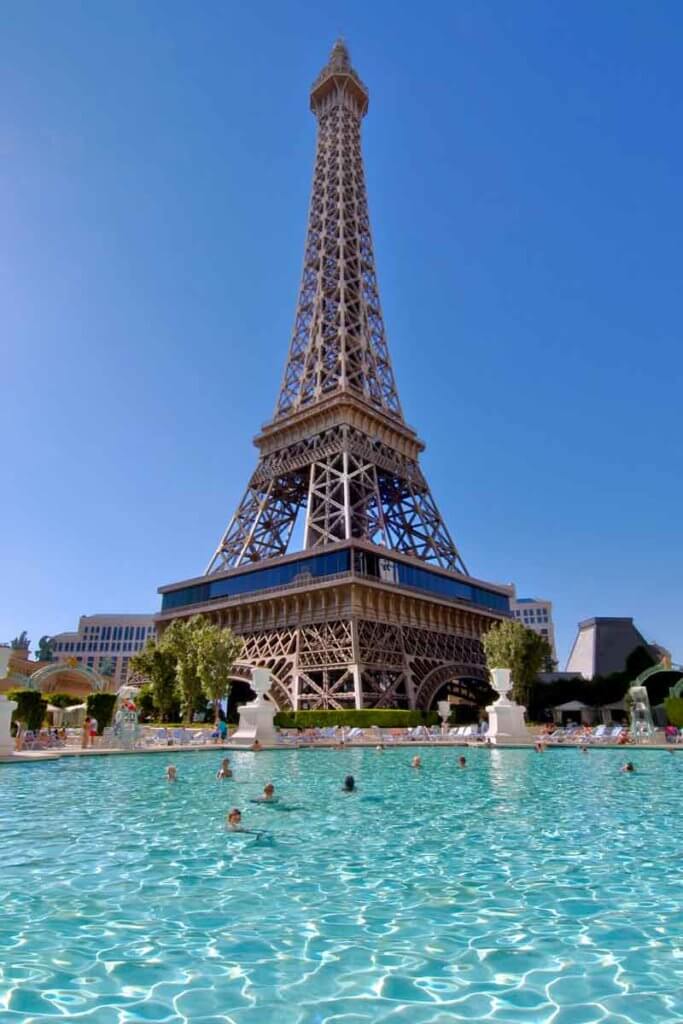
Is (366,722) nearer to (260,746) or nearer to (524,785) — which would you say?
(260,746)

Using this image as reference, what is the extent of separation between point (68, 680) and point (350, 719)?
96.4ft

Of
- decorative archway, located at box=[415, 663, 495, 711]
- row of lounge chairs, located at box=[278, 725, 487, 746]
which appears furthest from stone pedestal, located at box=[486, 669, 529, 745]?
decorative archway, located at box=[415, 663, 495, 711]

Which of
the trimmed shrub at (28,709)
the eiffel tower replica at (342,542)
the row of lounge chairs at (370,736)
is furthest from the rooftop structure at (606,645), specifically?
the trimmed shrub at (28,709)

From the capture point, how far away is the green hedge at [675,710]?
36.9 m

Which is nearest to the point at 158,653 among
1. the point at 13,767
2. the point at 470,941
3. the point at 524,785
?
the point at 13,767

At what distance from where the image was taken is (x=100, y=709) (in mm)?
32188

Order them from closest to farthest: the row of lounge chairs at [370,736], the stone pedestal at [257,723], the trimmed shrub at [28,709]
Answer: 1. the trimmed shrub at [28,709]
2. the stone pedestal at [257,723]
3. the row of lounge chairs at [370,736]

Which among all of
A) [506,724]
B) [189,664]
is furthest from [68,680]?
[506,724]

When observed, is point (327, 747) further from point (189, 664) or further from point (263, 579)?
point (263, 579)

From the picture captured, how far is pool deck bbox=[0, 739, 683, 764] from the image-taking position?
25688mm

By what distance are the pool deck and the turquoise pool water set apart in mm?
11638

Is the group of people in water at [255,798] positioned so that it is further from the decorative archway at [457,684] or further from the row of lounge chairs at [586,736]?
the decorative archway at [457,684]

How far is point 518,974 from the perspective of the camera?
18.4ft

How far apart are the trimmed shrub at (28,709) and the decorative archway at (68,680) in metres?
13.7
